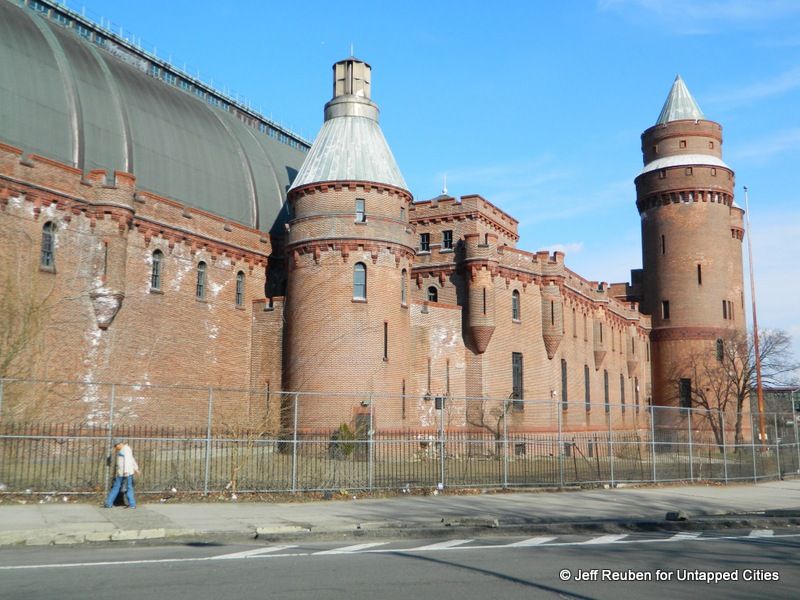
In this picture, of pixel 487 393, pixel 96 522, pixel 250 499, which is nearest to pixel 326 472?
pixel 250 499

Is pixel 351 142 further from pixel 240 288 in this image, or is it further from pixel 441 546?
pixel 441 546

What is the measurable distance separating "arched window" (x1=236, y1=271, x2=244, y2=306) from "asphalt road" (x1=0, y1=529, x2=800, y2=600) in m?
25.0

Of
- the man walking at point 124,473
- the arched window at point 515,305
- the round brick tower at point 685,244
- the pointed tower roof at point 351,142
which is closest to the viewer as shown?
the man walking at point 124,473

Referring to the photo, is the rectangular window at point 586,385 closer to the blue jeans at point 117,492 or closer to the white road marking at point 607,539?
the white road marking at point 607,539

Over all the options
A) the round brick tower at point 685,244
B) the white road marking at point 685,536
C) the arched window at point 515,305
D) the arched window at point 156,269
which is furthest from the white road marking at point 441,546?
the round brick tower at point 685,244

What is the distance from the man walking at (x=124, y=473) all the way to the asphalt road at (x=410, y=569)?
3.67m

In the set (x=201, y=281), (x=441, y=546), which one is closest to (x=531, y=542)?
(x=441, y=546)

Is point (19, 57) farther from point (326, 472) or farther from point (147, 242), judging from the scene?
point (326, 472)

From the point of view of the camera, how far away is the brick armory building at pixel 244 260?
29859mm

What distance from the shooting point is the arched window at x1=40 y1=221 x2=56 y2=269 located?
29.1 metres

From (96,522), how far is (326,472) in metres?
9.06

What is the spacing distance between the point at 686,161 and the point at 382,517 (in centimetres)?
4941

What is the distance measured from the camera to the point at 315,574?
420 inches

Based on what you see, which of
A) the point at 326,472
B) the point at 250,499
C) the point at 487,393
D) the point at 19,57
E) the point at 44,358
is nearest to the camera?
the point at 250,499
